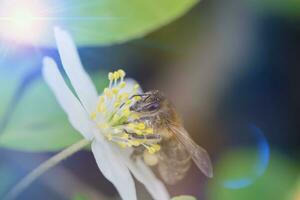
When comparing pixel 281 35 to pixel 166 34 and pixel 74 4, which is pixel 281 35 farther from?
pixel 74 4

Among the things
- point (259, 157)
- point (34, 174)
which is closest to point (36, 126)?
point (34, 174)

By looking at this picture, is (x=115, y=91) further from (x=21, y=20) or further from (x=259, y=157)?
(x=259, y=157)

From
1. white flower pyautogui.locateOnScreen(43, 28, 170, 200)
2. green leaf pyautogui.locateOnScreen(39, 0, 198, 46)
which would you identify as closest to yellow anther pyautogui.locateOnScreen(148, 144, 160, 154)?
white flower pyautogui.locateOnScreen(43, 28, 170, 200)

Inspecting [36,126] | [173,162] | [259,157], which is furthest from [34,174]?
[259,157]

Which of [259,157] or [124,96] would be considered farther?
[259,157]

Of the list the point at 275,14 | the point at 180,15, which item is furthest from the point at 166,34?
the point at 275,14

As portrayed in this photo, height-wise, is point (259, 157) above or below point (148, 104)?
below

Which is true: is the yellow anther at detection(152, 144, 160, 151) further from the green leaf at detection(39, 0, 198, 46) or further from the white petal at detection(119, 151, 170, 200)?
the green leaf at detection(39, 0, 198, 46)

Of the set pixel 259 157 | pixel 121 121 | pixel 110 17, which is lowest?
pixel 259 157
